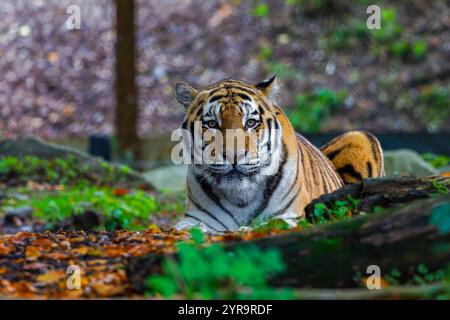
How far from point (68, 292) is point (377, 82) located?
480 inches

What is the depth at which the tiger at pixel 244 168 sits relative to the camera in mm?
6227

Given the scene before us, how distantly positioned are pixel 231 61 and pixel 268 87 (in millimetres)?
10236

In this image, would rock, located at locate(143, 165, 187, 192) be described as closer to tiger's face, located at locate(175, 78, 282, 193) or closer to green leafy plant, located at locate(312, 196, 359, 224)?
tiger's face, located at locate(175, 78, 282, 193)

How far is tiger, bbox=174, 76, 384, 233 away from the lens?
623 cm

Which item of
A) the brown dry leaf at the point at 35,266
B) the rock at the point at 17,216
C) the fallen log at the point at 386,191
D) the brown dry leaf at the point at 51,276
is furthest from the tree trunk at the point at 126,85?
the brown dry leaf at the point at 51,276

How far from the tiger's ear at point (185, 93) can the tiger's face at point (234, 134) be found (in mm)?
12

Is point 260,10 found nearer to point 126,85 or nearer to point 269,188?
point 126,85

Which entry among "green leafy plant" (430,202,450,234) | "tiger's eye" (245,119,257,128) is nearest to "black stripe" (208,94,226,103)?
"tiger's eye" (245,119,257,128)

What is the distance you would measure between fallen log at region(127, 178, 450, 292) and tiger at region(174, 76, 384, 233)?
1656 millimetres

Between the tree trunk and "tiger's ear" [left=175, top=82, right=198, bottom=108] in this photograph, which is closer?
"tiger's ear" [left=175, top=82, right=198, bottom=108]

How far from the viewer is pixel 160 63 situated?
55.7ft

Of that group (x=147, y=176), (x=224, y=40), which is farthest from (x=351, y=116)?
(x=147, y=176)

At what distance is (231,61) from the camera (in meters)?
16.8

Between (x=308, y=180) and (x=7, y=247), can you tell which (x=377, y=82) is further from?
(x=7, y=247)
